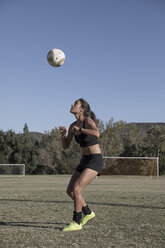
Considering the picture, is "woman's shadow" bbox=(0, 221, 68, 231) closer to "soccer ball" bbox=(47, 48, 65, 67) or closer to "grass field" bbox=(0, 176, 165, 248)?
"grass field" bbox=(0, 176, 165, 248)

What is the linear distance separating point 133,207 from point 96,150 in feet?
11.7

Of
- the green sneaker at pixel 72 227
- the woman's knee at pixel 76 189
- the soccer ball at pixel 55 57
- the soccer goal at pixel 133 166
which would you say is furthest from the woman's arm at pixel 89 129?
the soccer goal at pixel 133 166

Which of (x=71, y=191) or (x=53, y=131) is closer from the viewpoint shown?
(x=71, y=191)

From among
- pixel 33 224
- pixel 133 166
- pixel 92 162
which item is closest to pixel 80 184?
pixel 92 162

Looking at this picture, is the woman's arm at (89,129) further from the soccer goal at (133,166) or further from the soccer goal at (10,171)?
the soccer goal at (10,171)

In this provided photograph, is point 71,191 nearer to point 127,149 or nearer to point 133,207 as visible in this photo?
point 133,207

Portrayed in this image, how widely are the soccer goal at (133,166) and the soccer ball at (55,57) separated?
101 ft

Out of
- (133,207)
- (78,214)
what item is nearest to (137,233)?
(78,214)

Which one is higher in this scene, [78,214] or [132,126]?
[132,126]

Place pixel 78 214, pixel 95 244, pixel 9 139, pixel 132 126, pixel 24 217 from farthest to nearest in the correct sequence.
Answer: pixel 132 126
pixel 9 139
pixel 24 217
pixel 78 214
pixel 95 244

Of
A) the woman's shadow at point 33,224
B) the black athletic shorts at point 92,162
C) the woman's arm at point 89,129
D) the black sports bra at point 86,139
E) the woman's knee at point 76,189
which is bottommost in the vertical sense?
the woman's shadow at point 33,224

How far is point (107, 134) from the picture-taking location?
52.2 metres

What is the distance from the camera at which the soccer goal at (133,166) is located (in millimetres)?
38312

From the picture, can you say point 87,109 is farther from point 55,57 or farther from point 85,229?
point 55,57
